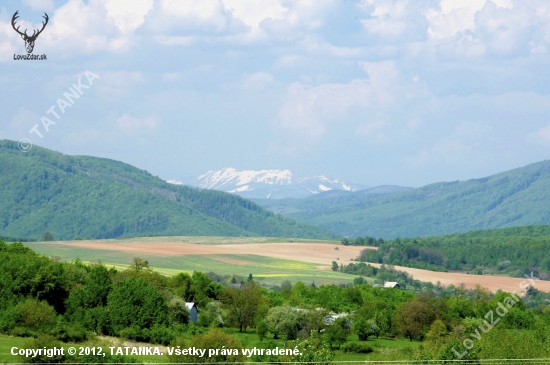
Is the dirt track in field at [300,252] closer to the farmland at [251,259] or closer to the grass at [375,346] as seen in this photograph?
the farmland at [251,259]

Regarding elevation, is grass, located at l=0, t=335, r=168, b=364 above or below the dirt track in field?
below

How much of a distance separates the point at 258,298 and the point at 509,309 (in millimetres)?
27715

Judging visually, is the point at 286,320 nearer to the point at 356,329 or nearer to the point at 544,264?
the point at 356,329

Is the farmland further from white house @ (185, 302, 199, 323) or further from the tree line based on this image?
white house @ (185, 302, 199, 323)

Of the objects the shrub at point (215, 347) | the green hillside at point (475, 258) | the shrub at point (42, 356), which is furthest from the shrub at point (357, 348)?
the green hillside at point (475, 258)

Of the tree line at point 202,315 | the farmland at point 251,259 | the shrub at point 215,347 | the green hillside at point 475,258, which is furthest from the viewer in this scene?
the green hillside at point 475,258

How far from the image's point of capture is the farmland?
14288 cm

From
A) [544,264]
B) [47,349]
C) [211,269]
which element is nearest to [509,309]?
[47,349]

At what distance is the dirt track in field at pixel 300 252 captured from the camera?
470ft

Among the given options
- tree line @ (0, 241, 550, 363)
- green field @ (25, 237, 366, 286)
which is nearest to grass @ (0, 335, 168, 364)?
tree line @ (0, 241, 550, 363)

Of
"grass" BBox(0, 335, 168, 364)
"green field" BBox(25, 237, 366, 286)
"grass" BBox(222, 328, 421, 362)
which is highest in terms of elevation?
"green field" BBox(25, 237, 366, 286)

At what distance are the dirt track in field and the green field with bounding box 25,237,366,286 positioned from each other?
301cm

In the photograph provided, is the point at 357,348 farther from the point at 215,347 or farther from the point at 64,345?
the point at 64,345

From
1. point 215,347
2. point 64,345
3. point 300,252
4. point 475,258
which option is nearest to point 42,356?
point 64,345
